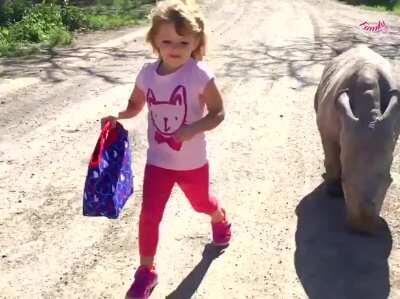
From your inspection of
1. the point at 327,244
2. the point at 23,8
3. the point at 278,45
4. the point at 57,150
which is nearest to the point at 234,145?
the point at 57,150

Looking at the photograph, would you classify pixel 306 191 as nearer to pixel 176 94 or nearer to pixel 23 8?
pixel 176 94

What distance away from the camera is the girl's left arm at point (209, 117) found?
119 inches

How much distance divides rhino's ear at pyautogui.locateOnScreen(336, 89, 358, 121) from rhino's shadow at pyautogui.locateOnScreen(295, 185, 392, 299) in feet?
2.72

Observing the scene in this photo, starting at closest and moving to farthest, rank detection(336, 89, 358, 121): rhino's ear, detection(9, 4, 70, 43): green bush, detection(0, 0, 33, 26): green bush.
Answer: detection(336, 89, 358, 121): rhino's ear < detection(9, 4, 70, 43): green bush < detection(0, 0, 33, 26): green bush

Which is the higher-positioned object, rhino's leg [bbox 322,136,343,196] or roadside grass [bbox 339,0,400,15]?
rhino's leg [bbox 322,136,343,196]

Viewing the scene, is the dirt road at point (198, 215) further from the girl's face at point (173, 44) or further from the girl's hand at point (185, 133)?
the girl's hand at point (185, 133)

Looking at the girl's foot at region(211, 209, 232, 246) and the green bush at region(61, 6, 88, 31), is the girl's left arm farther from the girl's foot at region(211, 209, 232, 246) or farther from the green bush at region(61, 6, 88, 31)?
the green bush at region(61, 6, 88, 31)

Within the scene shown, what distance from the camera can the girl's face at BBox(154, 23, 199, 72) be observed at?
297 centimetres

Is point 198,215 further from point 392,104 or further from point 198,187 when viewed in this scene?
point 392,104

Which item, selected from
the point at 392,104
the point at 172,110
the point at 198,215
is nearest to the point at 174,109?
the point at 172,110

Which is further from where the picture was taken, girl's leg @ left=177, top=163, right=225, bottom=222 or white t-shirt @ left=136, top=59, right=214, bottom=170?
girl's leg @ left=177, top=163, right=225, bottom=222

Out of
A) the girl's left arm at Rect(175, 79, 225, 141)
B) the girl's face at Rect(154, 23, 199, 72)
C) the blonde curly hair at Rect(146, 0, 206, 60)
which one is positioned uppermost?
the blonde curly hair at Rect(146, 0, 206, 60)

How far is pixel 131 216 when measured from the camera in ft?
14.7

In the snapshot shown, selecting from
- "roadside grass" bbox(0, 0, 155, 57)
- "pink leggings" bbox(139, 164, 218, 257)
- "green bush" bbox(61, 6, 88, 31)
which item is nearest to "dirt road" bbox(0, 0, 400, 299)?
"pink leggings" bbox(139, 164, 218, 257)
